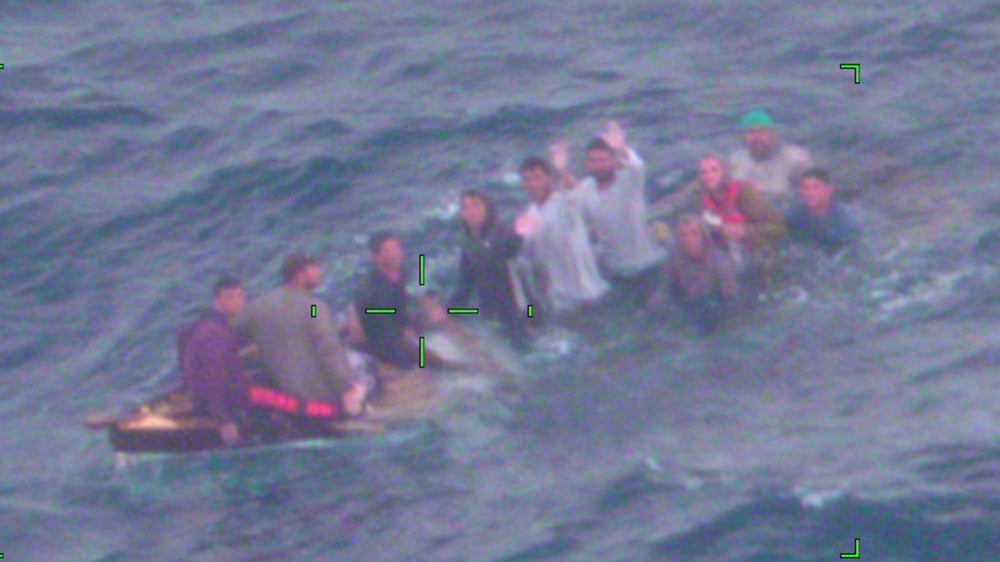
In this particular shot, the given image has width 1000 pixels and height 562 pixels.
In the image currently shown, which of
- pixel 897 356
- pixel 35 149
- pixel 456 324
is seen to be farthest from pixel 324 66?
pixel 897 356

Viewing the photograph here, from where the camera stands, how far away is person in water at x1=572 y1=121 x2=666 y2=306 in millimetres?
15805

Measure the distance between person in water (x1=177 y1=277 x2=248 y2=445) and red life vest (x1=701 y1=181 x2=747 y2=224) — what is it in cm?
455

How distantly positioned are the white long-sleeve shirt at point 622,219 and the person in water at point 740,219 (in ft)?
1.99

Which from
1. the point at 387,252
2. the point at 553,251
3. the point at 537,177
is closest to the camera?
the point at 387,252

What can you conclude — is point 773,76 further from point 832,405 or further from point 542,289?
point 832,405

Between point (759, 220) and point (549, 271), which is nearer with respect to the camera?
point (549, 271)

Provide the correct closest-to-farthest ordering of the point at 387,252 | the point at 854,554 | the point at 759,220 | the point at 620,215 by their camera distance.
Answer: the point at 854,554 → the point at 387,252 → the point at 620,215 → the point at 759,220

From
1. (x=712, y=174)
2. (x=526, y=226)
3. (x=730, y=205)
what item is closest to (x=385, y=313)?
(x=526, y=226)

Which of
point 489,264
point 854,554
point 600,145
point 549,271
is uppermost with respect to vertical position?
point 600,145

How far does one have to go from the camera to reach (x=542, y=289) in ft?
52.8

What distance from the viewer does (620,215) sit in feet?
52.5

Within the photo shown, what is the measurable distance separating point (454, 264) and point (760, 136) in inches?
130

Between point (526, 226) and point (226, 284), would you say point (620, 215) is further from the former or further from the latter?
point (226, 284)

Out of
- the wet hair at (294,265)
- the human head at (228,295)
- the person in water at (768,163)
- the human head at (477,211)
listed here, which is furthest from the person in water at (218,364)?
the person in water at (768,163)
